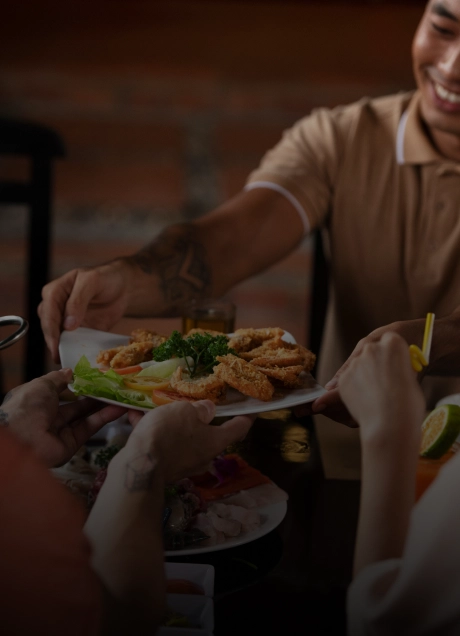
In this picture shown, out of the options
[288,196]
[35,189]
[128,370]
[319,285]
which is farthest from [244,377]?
[35,189]

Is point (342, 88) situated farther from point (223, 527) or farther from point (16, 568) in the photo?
point (16, 568)

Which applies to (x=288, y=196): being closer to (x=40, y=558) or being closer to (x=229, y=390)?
(x=229, y=390)

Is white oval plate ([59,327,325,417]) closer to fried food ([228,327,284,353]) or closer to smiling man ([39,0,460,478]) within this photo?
fried food ([228,327,284,353])

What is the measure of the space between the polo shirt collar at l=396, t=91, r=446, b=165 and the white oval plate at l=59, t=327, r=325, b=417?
0.77 m

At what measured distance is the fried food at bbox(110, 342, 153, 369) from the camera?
905 mm

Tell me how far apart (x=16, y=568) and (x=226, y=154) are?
6.92ft

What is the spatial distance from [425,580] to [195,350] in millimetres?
471

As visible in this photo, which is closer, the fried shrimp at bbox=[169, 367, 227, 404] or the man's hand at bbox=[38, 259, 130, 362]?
the fried shrimp at bbox=[169, 367, 227, 404]

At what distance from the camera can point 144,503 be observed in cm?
57

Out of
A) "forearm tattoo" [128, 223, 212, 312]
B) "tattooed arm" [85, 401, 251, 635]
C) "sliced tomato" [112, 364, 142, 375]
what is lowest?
"forearm tattoo" [128, 223, 212, 312]

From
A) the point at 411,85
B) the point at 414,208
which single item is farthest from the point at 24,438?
the point at 411,85

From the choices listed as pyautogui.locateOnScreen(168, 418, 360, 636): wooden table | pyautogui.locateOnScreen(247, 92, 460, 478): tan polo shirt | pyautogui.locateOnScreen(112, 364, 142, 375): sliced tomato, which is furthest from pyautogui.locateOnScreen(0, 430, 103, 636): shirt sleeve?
pyautogui.locateOnScreen(247, 92, 460, 478): tan polo shirt

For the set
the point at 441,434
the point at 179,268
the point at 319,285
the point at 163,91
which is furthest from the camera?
the point at 163,91

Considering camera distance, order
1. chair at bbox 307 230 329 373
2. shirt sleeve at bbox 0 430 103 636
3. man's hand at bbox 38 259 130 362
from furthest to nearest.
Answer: chair at bbox 307 230 329 373 → man's hand at bbox 38 259 130 362 → shirt sleeve at bbox 0 430 103 636
